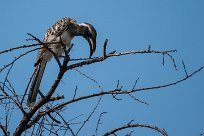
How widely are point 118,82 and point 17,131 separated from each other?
96 centimetres

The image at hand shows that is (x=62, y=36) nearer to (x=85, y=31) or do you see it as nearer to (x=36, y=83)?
(x=85, y=31)

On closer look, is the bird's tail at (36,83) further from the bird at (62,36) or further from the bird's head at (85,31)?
the bird's head at (85,31)

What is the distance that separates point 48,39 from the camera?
18.2ft

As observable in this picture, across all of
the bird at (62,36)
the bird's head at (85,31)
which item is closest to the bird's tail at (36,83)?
the bird at (62,36)

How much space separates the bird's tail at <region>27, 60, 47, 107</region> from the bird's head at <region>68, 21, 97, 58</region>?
0.69 metres

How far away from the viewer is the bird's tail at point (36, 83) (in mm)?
4347

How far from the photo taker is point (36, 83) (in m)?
4.64

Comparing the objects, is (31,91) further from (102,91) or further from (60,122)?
(102,91)

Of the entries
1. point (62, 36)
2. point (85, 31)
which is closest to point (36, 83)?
point (62, 36)

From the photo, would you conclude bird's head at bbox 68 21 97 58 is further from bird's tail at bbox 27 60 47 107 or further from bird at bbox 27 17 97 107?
bird's tail at bbox 27 60 47 107

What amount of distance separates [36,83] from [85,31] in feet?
4.37

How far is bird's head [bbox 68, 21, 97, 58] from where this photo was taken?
5.54m

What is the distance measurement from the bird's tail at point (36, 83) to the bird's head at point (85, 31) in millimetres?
691

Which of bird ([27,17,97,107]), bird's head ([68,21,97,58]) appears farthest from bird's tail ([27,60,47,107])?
bird's head ([68,21,97,58])
